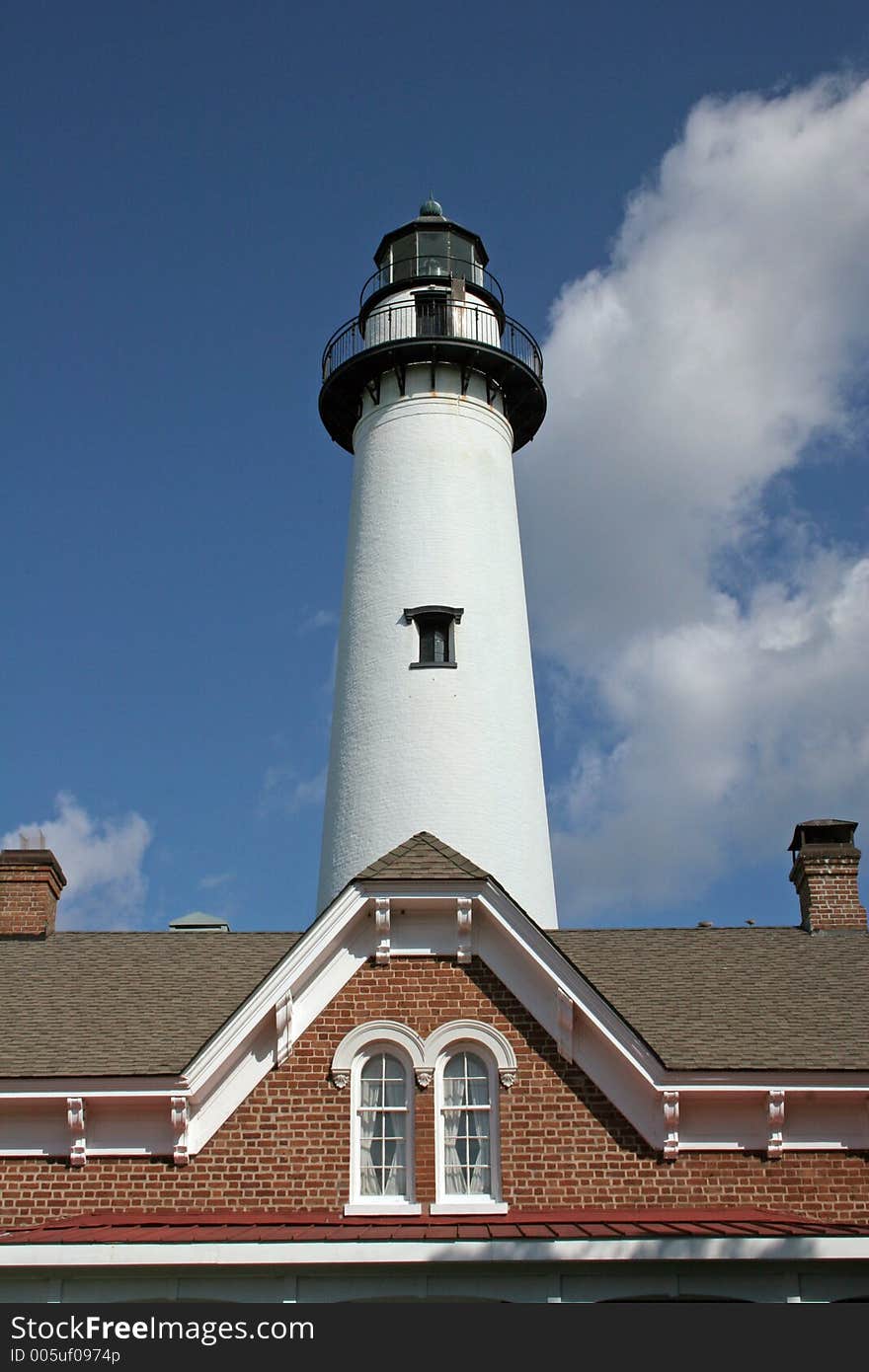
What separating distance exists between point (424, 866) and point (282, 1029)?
88.5 inches

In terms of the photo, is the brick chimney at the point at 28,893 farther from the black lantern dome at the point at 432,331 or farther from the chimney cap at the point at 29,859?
the black lantern dome at the point at 432,331

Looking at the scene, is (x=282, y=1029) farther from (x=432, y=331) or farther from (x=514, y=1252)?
(x=432, y=331)

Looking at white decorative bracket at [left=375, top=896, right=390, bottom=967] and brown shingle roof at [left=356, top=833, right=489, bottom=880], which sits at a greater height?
brown shingle roof at [left=356, top=833, right=489, bottom=880]

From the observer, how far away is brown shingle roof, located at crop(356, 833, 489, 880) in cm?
1484

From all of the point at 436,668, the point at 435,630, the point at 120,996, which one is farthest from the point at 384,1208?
the point at 435,630

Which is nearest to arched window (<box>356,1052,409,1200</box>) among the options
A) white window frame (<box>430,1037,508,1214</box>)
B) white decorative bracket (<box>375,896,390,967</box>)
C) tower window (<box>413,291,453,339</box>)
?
white window frame (<box>430,1037,508,1214</box>)

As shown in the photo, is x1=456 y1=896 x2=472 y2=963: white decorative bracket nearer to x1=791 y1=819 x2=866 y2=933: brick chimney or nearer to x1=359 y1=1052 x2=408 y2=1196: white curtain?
x1=359 y1=1052 x2=408 y2=1196: white curtain

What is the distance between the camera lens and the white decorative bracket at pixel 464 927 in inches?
583

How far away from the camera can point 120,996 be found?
1691 centimetres

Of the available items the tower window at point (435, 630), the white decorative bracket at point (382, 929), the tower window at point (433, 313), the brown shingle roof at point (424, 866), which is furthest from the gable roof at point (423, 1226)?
the tower window at point (433, 313)

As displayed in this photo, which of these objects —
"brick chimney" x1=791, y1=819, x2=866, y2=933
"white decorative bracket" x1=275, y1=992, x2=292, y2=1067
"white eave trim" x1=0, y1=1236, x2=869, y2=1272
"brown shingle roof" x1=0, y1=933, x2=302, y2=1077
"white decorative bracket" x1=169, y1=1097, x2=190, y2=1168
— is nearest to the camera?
"white eave trim" x1=0, y1=1236, x2=869, y2=1272

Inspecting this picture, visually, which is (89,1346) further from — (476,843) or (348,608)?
(348,608)

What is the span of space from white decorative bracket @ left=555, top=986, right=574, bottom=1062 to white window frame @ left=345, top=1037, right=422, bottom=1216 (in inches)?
62.0

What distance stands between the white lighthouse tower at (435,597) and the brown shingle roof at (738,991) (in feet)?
11.0
